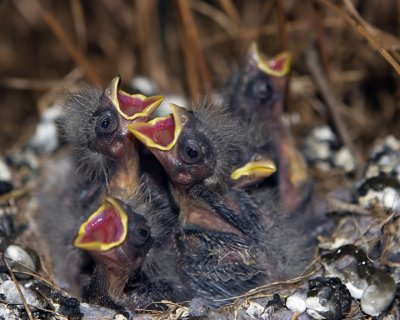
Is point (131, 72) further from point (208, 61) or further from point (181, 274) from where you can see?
point (181, 274)

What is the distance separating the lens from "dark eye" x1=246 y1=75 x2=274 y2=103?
1.80 metres

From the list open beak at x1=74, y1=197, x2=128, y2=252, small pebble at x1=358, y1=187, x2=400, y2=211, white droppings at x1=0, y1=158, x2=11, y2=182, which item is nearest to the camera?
open beak at x1=74, y1=197, x2=128, y2=252

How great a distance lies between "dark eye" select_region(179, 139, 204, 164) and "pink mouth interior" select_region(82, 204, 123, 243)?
7.3 inches

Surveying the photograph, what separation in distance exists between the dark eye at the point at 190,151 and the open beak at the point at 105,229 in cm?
17

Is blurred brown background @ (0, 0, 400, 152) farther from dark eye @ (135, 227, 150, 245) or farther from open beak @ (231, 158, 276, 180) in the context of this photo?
dark eye @ (135, 227, 150, 245)

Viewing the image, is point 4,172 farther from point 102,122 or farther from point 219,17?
point 219,17

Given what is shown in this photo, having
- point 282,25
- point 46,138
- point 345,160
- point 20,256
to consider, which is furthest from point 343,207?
point 46,138

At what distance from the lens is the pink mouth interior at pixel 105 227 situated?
4.50ft

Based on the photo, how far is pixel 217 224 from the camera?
156 centimetres

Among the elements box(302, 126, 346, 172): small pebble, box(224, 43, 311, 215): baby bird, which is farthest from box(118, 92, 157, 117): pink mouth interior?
box(302, 126, 346, 172): small pebble

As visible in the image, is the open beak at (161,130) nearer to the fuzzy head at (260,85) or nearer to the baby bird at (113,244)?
the baby bird at (113,244)

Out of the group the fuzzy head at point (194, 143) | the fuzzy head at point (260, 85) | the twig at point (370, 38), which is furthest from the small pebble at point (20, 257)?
the twig at point (370, 38)

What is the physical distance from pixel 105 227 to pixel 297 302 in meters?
0.45

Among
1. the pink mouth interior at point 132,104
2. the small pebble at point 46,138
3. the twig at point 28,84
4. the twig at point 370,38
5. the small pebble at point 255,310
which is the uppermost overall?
the twig at point 370,38
